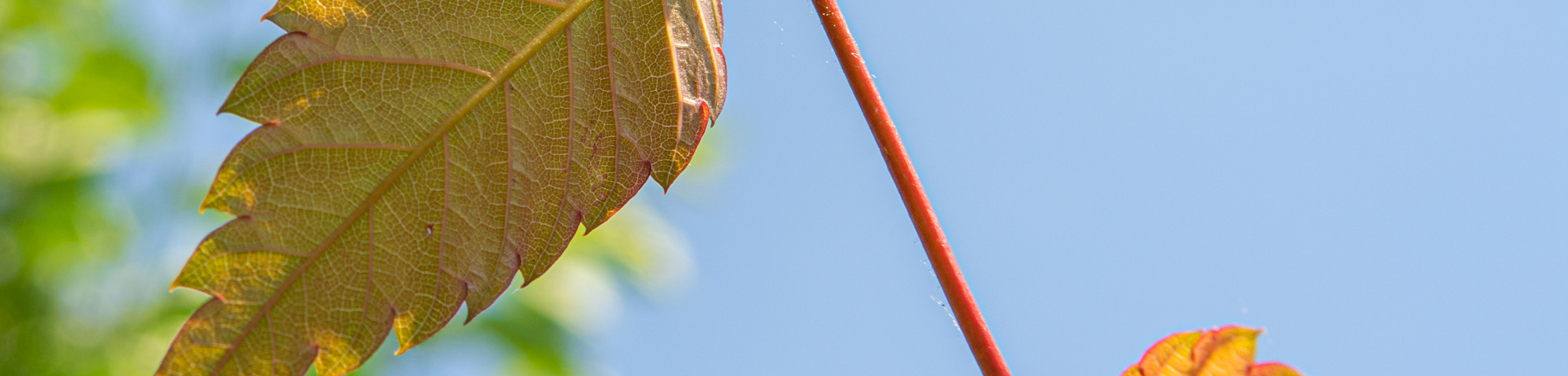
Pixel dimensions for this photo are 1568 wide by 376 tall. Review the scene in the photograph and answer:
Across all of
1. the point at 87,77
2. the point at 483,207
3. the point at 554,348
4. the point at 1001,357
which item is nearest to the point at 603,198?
the point at 483,207

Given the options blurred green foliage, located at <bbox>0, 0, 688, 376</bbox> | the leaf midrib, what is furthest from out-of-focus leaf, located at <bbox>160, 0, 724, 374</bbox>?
blurred green foliage, located at <bbox>0, 0, 688, 376</bbox>

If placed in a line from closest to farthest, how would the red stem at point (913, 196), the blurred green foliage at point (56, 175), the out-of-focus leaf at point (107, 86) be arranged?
the red stem at point (913, 196) < the blurred green foliage at point (56, 175) < the out-of-focus leaf at point (107, 86)

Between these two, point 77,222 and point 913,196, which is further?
point 77,222

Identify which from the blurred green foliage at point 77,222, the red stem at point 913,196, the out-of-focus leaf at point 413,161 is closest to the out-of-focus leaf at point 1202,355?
the red stem at point 913,196

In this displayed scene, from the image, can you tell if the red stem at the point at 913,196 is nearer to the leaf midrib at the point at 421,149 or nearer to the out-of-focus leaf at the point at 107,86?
the leaf midrib at the point at 421,149

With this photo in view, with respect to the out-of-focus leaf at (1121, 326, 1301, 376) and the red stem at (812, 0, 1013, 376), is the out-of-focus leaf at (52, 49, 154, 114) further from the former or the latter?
the out-of-focus leaf at (1121, 326, 1301, 376)

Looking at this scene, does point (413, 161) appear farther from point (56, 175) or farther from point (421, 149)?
point (56, 175)

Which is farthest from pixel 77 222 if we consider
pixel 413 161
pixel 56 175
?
pixel 413 161
